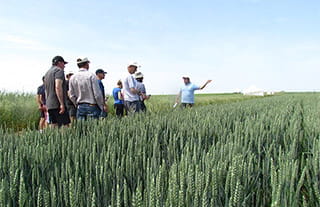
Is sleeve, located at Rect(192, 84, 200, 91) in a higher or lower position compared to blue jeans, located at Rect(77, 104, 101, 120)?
higher

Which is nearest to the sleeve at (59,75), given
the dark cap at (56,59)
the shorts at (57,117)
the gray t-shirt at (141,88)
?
the dark cap at (56,59)

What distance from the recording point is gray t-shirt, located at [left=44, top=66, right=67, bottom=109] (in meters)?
3.91

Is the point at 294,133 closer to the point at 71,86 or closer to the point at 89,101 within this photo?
the point at 89,101

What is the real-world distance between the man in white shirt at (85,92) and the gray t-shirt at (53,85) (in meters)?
0.20

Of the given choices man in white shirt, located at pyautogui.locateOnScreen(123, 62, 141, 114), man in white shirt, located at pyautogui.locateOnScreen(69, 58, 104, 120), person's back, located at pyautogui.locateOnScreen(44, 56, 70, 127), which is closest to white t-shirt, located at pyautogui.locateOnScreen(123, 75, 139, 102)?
man in white shirt, located at pyautogui.locateOnScreen(123, 62, 141, 114)

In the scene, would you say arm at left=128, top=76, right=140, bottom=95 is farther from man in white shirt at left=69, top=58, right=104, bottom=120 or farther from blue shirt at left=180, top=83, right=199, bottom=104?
blue shirt at left=180, top=83, right=199, bottom=104

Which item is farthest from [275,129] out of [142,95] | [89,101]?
[142,95]

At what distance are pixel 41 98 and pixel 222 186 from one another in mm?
4633

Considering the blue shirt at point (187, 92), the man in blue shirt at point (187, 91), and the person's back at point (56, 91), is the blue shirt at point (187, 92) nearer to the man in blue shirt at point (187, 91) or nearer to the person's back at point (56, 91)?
the man in blue shirt at point (187, 91)

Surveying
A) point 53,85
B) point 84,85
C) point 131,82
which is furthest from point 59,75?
point 131,82

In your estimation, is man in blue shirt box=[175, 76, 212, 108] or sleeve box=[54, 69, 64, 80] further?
man in blue shirt box=[175, 76, 212, 108]

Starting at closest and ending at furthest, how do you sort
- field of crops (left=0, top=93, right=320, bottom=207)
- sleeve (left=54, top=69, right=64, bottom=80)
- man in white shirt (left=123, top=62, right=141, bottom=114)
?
field of crops (left=0, top=93, right=320, bottom=207), sleeve (left=54, top=69, right=64, bottom=80), man in white shirt (left=123, top=62, right=141, bottom=114)

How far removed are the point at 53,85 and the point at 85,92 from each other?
0.43m


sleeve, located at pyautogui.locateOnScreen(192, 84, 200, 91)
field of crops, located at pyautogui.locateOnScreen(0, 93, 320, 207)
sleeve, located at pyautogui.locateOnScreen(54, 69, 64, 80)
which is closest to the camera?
field of crops, located at pyautogui.locateOnScreen(0, 93, 320, 207)
